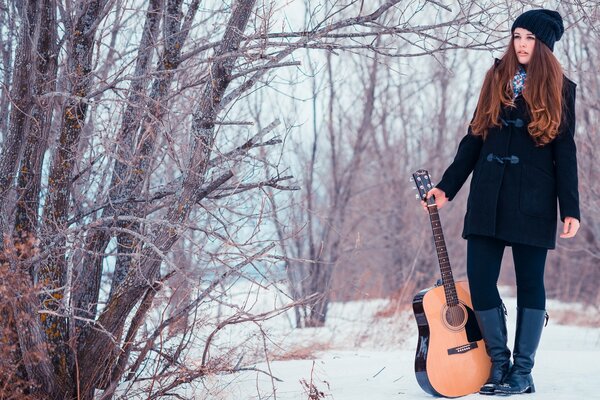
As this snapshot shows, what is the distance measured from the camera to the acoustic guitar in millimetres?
4246

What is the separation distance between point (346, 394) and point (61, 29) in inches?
98.9

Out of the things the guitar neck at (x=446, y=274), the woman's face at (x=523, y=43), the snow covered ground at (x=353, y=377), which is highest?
the woman's face at (x=523, y=43)

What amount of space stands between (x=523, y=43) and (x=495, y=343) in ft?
4.91

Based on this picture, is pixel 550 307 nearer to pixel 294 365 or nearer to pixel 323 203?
pixel 323 203

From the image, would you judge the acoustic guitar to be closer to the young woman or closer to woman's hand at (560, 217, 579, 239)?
the young woman

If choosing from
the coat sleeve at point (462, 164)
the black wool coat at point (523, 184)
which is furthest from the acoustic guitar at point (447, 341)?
the black wool coat at point (523, 184)

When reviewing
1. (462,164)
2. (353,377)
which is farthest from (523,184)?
(353,377)

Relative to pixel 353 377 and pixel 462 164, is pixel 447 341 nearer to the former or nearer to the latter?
pixel 462 164

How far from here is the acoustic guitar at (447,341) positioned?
13.9ft

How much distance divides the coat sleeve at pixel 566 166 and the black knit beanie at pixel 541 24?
0.30m

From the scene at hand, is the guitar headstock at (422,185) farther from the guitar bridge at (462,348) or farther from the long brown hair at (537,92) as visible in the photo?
the guitar bridge at (462,348)

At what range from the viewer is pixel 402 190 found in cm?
1373

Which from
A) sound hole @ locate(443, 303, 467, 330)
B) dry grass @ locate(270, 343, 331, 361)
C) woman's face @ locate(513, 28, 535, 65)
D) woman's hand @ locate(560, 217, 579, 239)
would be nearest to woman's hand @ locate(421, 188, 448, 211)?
sound hole @ locate(443, 303, 467, 330)

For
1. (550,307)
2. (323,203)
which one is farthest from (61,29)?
(550,307)
